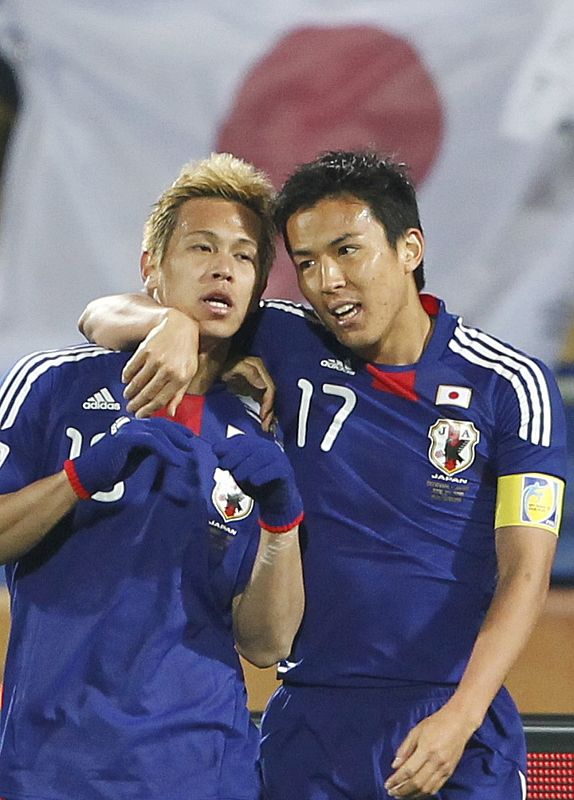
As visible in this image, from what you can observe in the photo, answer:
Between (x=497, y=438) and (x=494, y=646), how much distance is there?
384 mm

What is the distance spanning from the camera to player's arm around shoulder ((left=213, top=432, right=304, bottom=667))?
190cm

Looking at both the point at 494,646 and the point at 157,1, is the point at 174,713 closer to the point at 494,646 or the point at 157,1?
the point at 494,646

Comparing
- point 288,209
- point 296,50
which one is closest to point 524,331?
point 296,50

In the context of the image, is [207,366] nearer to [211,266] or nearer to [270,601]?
[211,266]

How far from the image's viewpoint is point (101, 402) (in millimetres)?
2102

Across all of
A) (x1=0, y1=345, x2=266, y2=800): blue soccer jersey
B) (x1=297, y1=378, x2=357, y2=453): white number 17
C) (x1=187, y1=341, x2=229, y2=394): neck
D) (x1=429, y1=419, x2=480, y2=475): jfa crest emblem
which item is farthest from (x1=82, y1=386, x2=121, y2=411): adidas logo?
(x1=429, y1=419, x2=480, y2=475): jfa crest emblem

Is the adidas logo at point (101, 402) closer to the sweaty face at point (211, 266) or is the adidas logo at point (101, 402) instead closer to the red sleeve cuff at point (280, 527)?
the sweaty face at point (211, 266)

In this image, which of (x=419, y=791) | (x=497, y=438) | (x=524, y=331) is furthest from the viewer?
(x=524, y=331)

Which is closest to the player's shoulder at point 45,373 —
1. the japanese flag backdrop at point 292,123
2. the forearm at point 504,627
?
the forearm at point 504,627

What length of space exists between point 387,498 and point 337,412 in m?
0.18

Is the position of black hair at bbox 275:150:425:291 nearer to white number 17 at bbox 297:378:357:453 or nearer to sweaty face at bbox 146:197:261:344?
sweaty face at bbox 146:197:261:344

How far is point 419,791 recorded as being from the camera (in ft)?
6.45

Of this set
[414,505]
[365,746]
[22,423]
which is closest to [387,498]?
[414,505]

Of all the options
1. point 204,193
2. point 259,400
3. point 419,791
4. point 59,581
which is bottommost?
point 419,791
